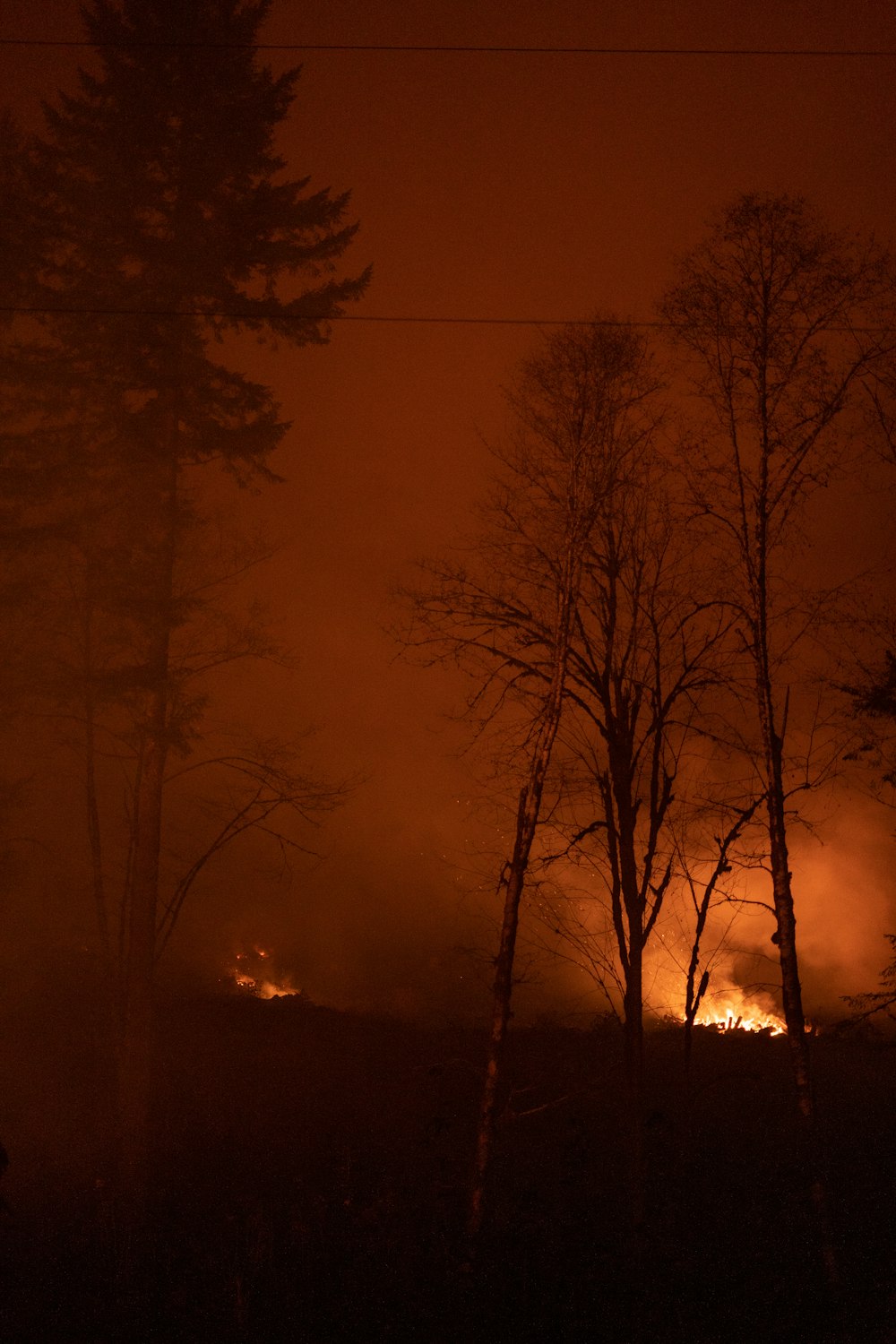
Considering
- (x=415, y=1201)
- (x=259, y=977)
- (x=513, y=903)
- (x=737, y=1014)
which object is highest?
(x=513, y=903)

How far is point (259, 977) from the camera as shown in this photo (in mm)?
24719

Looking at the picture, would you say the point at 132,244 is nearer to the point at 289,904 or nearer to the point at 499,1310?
the point at 499,1310

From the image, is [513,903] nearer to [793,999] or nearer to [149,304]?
[793,999]

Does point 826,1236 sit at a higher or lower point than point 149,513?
lower

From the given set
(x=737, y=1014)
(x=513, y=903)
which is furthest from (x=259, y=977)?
(x=513, y=903)

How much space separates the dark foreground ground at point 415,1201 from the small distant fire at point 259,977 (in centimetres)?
716

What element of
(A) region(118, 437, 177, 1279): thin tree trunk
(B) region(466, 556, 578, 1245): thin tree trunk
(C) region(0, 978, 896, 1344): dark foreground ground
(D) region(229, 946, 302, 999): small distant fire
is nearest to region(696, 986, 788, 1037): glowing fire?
(C) region(0, 978, 896, 1344): dark foreground ground

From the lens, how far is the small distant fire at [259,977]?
23578 mm

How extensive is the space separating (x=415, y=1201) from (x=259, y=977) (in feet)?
49.9

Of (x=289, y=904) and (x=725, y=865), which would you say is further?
(x=289, y=904)

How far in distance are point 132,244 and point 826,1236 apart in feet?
41.6

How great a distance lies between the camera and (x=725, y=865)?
10.2 m

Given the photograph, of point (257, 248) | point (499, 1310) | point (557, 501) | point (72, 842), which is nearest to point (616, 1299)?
point (499, 1310)

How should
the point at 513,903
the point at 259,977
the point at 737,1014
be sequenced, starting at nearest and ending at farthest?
the point at 513,903
the point at 737,1014
the point at 259,977
